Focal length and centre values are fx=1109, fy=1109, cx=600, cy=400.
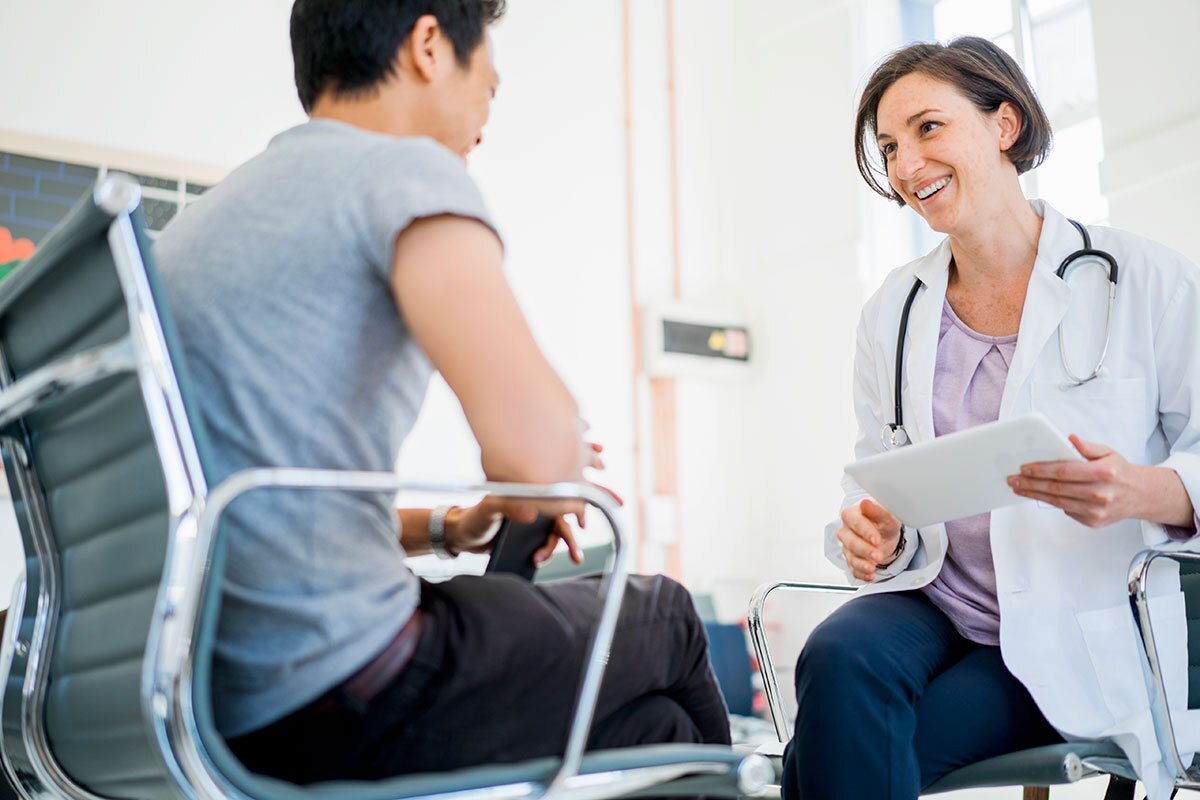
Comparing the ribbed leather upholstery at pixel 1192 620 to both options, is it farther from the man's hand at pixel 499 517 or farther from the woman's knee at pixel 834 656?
the man's hand at pixel 499 517

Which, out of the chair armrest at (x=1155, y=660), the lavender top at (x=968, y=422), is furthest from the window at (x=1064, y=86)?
the chair armrest at (x=1155, y=660)

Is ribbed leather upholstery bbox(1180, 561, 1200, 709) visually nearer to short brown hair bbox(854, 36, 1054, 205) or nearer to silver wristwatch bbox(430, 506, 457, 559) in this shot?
short brown hair bbox(854, 36, 1054, 205)

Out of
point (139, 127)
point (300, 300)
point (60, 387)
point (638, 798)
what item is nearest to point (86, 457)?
point (60, 387)

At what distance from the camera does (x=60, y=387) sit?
2.85 feet

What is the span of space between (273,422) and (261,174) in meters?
0.23

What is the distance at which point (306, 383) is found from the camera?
93 cm

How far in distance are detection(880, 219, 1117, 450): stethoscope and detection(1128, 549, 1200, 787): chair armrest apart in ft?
1.00

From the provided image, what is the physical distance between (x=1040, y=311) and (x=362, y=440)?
1.08m

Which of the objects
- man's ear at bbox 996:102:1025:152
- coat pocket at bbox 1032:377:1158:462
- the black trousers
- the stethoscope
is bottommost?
the black trousers

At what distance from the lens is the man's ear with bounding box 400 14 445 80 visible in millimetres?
1123

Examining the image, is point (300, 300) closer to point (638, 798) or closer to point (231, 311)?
point (231, 311)

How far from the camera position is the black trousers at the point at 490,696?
0.92m

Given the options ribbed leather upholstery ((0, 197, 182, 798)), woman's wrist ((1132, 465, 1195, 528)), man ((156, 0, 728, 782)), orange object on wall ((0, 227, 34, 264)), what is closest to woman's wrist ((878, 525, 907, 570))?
woman's wrist ((1132, 465, 1195, 528))

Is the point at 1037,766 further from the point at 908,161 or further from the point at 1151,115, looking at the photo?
the point at 1151,115
